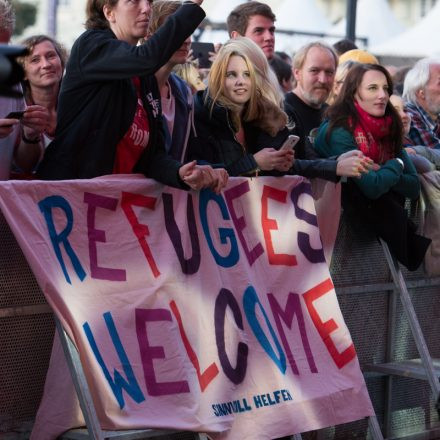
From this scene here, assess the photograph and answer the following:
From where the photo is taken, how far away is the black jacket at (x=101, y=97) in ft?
17.5

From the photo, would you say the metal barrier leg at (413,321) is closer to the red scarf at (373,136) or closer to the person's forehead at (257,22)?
the red scarf at (373,136)

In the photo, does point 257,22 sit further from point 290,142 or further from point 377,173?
point 290,142

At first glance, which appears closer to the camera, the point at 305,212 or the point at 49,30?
the point at 305,212

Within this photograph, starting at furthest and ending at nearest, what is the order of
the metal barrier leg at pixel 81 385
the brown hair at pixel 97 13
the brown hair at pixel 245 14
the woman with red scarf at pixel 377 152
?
1. the brown hair at pixel 245 14
2. the woman with red scarf at pixel 377 152
3. the brown hair at pixel 97 13
4. the metal barrier leg at pixel 81 385

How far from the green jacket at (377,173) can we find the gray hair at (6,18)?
215cm

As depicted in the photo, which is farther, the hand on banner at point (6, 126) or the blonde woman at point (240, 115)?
the blonde woman at point (240, 115)

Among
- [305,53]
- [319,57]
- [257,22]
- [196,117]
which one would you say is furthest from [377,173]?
[257,22]

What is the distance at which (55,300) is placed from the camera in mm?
4965

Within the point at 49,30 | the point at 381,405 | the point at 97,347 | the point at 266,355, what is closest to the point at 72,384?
the point at 97,347

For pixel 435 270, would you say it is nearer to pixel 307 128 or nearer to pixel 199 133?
pixel 307 128

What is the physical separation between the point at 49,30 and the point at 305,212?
13.8 m

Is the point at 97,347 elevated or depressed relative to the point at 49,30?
depressed

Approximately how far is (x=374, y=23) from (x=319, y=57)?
17.4m

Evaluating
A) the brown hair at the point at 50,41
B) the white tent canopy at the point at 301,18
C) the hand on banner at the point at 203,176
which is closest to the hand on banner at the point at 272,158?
the hand on banner at the point at 203,176
